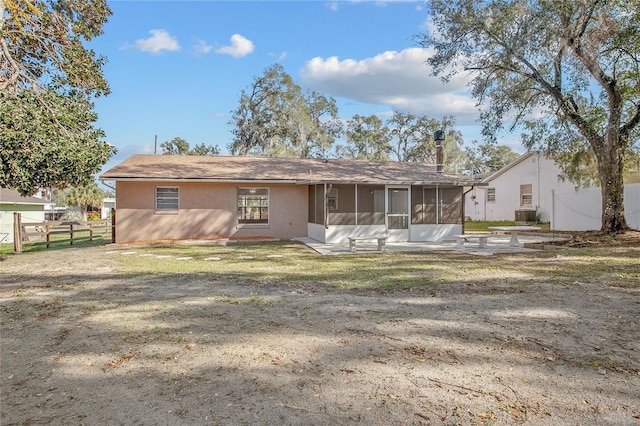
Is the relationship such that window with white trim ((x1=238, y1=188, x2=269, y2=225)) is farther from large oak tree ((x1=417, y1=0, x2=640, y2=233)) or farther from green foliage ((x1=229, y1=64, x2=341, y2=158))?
green foliage ((x1=229, y1=64, x2=341, y2=158))

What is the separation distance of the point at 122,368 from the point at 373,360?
2.16 metres

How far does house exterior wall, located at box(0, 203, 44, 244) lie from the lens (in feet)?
82.5

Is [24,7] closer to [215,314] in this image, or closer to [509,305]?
[215,314]

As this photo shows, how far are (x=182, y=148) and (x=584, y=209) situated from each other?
44599mm

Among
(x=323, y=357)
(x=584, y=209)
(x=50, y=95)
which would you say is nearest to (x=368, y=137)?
(x=584, y=209)

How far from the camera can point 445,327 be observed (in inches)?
178

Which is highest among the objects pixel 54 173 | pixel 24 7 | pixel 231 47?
pixel 231 47

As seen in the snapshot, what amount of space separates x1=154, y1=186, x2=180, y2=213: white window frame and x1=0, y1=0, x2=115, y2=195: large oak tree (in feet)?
13.2

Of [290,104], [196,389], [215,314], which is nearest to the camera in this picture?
[196,389]

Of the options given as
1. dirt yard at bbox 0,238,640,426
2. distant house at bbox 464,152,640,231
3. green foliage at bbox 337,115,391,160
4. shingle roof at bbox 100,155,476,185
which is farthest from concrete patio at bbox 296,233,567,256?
green foliage at bbox 337,115,391,160

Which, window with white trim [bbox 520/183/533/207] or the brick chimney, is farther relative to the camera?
window with white trim [bbox 520/183/533/207]

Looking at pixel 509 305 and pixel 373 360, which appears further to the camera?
pixel 509 305

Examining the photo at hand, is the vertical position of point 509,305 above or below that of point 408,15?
below

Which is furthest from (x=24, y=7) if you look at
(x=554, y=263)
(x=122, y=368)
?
(x=554, y=263)
